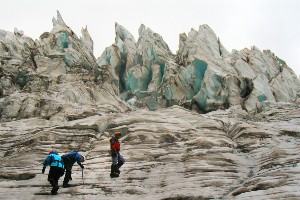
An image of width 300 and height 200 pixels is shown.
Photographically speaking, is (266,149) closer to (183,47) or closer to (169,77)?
(169,77)

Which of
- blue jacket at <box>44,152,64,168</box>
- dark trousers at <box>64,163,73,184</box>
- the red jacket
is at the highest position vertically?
the red jacket

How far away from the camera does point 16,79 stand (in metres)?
65.2

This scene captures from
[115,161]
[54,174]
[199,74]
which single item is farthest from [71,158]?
[199,74]

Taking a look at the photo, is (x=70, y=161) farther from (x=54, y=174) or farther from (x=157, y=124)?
(x=157, y=124)

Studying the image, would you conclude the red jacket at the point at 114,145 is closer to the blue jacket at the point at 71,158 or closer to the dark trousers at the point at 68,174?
the blue jacket at the point at 71,158

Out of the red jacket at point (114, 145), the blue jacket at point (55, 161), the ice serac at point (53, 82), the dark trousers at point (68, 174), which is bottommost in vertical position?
the dark trousers at point (68, 174)

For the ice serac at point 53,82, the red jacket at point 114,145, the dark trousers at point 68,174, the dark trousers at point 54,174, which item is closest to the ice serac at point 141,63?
the ice serac at point 53,82

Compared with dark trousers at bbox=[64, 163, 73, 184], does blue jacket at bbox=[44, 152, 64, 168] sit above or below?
above

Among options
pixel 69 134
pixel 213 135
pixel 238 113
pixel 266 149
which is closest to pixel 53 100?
pixel 69 134

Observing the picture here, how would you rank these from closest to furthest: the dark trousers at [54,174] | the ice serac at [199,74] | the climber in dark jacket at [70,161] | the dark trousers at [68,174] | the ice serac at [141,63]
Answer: the dark trousers at [54,174], the dark trousers at [68,174], the climber in dark jacket at [70,161], the ice serac at [199,74], the ice serac at [141,63]

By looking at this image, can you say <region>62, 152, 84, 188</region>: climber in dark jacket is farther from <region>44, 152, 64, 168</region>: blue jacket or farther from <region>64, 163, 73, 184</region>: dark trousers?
<region>44, 152, 64, 168</region>: blue jacket

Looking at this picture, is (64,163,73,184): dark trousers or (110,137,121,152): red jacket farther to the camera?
(110,137,121,152): red jacket

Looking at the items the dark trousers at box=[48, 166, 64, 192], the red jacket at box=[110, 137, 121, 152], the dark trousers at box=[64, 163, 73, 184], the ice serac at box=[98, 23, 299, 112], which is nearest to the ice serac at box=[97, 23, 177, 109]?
the ice serac at box=[98, 23, 299, 112]

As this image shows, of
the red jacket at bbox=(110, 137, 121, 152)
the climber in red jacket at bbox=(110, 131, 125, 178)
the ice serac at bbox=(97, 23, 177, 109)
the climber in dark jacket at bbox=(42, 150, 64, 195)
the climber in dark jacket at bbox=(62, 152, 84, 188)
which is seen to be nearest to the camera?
the climber in dark jacket at bbox=(42, 150, 64, 195)
